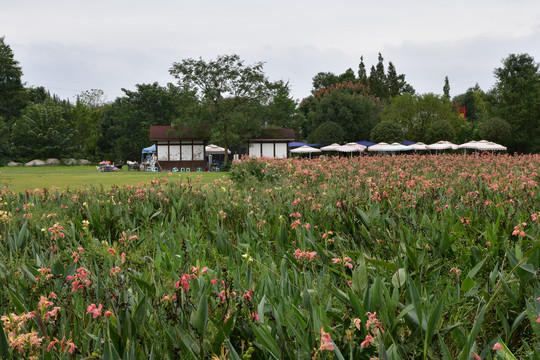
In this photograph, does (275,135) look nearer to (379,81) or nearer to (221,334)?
(379,81)

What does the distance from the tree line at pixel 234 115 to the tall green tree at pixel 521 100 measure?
91 millimetres

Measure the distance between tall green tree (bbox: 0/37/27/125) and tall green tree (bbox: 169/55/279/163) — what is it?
87.9ft

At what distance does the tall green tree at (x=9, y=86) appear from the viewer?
49750 mm

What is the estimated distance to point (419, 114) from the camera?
48.7 m

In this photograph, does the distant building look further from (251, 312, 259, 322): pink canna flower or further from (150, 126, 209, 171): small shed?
(251, 312, 259, 322): pink canna flower

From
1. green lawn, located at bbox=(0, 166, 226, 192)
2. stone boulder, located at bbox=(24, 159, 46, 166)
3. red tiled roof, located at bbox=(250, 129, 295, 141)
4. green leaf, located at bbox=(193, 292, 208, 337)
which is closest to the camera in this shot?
green leaf, located at bbox=(193, 292, 208, 337)

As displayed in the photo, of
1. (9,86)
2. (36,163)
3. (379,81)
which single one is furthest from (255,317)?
(379,81)

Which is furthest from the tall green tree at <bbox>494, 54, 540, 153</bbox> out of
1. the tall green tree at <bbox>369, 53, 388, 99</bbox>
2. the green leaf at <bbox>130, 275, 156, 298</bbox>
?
the green leaf at <bbox>130, 275, 156, 298</bbox>

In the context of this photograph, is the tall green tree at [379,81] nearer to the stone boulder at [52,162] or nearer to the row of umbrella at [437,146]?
the row of umbrella at [437,146]

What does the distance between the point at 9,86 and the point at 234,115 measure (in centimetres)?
3281

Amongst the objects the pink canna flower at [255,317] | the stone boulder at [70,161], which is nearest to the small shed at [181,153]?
the stone boulder at [70,161]

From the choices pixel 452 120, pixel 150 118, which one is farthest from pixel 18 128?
pixel 452 120

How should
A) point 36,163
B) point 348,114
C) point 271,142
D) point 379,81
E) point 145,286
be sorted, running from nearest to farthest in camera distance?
point 145,286, point 36,163, point 271,142, point 348,114, point 379,81

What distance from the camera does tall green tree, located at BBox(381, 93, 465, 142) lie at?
47.4 metres
